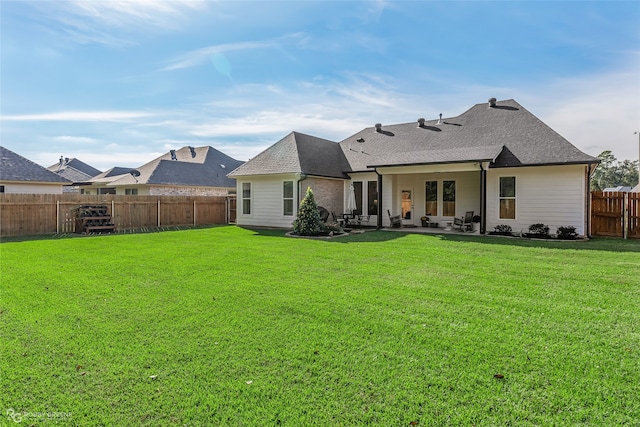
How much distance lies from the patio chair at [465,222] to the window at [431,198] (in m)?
1.77

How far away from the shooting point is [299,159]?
1638 cm

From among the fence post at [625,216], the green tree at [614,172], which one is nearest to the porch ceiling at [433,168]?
the fence post at [625,216]

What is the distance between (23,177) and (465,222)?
23.2 metres

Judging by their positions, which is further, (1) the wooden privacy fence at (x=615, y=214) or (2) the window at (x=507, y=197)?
(2) the window at (x=507, y=197)

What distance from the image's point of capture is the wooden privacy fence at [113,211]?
45.4ft

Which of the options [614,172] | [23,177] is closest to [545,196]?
[23,177]

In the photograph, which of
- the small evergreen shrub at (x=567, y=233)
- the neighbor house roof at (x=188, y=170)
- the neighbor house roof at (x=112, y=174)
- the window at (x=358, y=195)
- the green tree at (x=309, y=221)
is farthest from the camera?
the neighbor house roof at (x=112, y=174)

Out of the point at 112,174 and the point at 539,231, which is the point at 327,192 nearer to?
the point at 539,231

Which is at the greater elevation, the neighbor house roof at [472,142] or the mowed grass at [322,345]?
the neighbor house roof at [472,142]

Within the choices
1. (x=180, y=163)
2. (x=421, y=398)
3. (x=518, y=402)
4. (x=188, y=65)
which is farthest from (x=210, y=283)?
(x=180, y=163)

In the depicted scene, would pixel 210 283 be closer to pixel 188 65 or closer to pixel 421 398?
pixel 421 398

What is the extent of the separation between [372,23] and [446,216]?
Result: 894 cm

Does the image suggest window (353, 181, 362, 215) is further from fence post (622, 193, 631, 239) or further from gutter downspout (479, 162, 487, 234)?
fence post (622, 193, 631, 239)

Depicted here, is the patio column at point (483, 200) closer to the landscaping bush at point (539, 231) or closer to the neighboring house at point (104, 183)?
the landscaping bush at point (539, 231)
